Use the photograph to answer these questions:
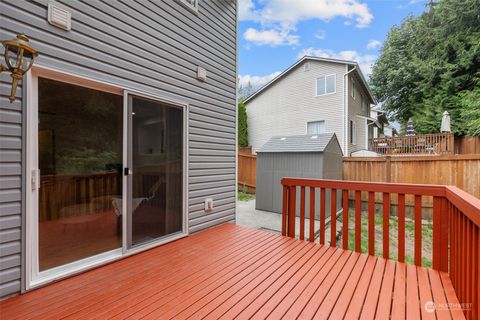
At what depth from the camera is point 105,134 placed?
9.04ft

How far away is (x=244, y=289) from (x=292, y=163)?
4.20 metres

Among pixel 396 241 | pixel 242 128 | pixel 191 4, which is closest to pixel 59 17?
pixel 191 4

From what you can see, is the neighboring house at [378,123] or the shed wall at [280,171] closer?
the shed wall at [280,171]

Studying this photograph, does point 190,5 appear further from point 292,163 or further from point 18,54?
point 292,163

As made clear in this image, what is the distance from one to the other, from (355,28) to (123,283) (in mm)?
17533

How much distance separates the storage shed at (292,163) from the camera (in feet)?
18.2

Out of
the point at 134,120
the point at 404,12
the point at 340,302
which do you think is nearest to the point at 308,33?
the point at 404,12

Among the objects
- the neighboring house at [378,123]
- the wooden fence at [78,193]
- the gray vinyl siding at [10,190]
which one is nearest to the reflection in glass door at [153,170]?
the wooden fence at [78,193]

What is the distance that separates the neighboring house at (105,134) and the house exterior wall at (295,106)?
25.1 feet

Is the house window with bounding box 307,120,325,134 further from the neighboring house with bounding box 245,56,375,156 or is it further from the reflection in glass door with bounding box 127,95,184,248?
the reflection in glass door with bounding box 127,95,184,248

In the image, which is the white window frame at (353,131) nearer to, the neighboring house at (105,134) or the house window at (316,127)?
the house window at (316,127)

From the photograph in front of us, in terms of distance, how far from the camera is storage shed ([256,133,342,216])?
5.56m

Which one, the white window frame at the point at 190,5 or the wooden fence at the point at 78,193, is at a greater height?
the white window frame at the point at 190,5

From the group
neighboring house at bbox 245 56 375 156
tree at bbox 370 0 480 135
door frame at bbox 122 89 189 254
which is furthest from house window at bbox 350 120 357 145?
door frame at bbox 122 89 189 254
